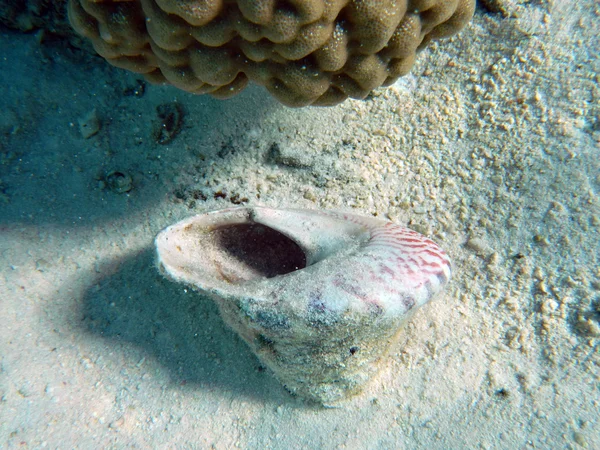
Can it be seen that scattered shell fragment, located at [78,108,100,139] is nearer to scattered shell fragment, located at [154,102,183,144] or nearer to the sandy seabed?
the sandy seabed

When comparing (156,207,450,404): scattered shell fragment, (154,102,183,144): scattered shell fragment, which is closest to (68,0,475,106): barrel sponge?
(154,102,183,144): scattered shell fragment

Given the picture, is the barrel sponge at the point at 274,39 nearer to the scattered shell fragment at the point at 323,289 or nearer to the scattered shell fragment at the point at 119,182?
the scattered shell fragment at the point at 323,289

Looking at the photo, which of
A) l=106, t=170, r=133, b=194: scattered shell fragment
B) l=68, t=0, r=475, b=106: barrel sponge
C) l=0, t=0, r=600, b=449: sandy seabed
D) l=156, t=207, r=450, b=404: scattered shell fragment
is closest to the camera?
l=68, t=0, r=475, b=106: barrel sponge

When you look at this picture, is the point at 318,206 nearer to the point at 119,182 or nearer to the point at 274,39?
the point at 274,39

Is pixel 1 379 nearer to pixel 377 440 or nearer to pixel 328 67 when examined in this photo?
pixel 377 440

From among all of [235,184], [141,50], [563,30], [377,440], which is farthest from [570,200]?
[141,50]

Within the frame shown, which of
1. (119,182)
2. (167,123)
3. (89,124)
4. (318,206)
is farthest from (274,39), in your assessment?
(89,124)
